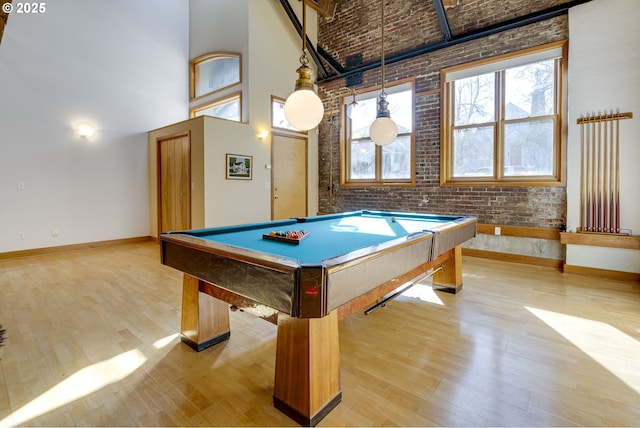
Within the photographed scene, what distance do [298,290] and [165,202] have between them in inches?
221

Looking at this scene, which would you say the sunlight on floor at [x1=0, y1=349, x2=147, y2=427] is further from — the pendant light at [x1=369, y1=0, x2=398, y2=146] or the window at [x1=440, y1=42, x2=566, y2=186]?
the window at [x1=440, y1=42, x2=566, y2=186]

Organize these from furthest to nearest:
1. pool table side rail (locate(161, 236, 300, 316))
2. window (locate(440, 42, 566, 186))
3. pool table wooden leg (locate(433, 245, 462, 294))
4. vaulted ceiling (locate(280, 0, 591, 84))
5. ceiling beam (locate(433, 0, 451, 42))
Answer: ceiling beam (locate(433, 0, 451, 42)) → vaulted ceiling (locate(280, 0, 591, 84)) → window (locate(440, 42, 566, 186)) → pool table wooden leg (locate(433, 245, 462, 294)) → pool table side rail (locate(161, 236, 300, 316))

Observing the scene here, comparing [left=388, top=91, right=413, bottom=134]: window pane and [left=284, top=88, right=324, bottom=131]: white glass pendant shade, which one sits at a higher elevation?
[left=388, top=91, right=413, bottom=134]: window pane

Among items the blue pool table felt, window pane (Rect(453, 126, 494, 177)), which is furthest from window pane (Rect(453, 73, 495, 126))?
the blue pool table felt

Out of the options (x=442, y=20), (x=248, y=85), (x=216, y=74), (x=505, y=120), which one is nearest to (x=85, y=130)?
(x=216, y=74)

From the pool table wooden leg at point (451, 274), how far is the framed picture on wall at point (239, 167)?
3.74 meters

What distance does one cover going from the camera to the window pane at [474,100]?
4711 millimetres

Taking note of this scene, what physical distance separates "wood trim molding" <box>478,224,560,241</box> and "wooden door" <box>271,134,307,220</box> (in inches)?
138

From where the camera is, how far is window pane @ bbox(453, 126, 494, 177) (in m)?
4.76

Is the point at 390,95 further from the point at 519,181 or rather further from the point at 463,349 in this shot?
the point at 463,349

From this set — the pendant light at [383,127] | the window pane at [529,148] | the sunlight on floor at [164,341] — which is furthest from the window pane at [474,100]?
the sunlight on floor at [164,341]

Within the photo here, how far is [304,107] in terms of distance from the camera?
2443 millimetres

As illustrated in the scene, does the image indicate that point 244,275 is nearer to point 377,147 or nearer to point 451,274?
point 451,274

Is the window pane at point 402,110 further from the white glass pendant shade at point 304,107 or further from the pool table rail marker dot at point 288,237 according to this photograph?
the pool table rail marker dot at point 288,237
